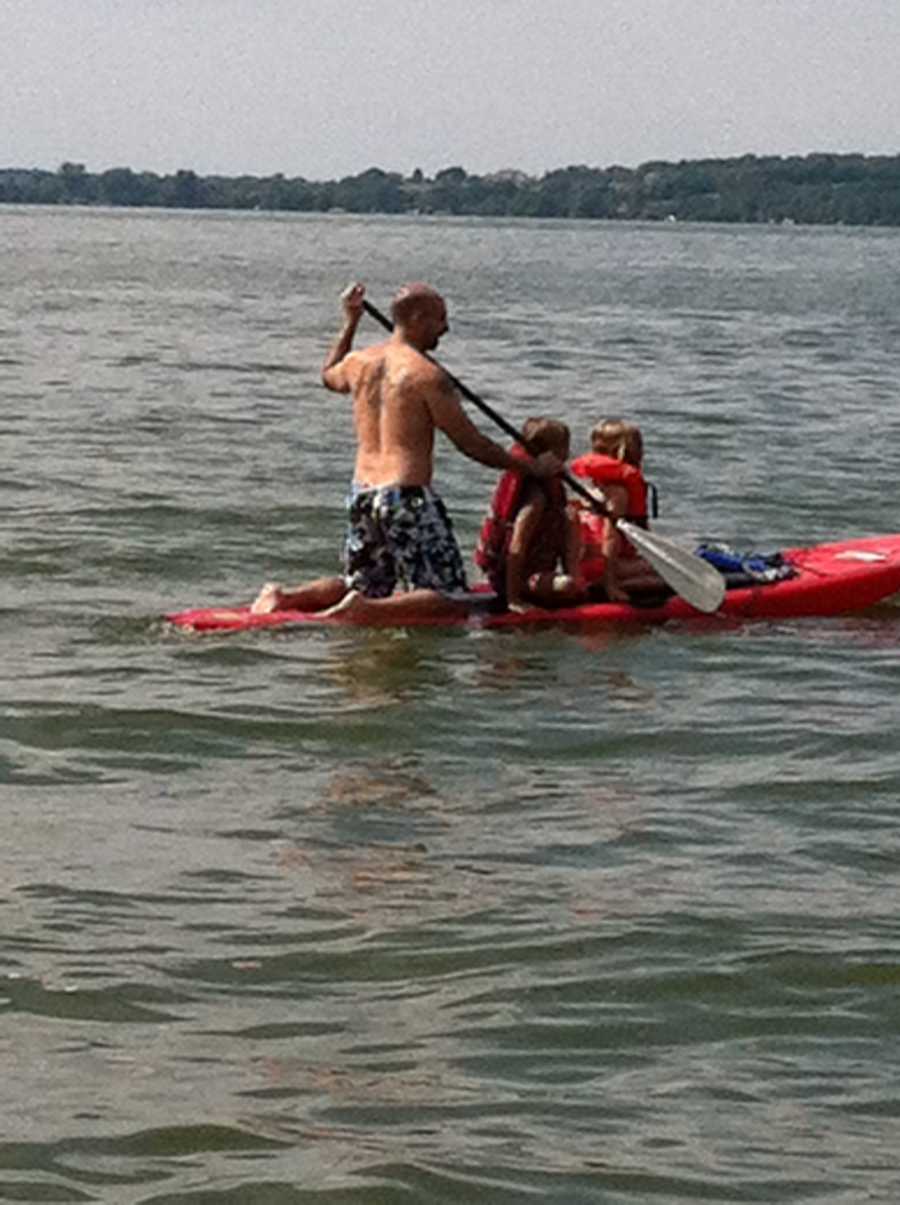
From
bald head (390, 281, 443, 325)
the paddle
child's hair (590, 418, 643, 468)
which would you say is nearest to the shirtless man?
bald head (390, 281, 443, 325)

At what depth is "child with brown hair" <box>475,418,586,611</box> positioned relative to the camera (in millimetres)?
11727

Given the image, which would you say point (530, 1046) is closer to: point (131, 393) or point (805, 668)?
point (805, 668)

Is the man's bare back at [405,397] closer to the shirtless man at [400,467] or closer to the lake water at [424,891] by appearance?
the shirtless man at [400,467]

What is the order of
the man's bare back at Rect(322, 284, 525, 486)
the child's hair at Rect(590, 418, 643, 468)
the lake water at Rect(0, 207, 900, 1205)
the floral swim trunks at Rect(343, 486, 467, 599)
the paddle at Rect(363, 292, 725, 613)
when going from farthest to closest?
the child's hair at Rect(590, 418, 643, 468)
the paddle at Rect(363, 292, 725, 613)
the floral swim trunks at Rect(343, 486, 467, 599)
the man's bare back at Rect(322, 284, 525, 486)
the lake water at Rect(0, 207, 900, 1205)

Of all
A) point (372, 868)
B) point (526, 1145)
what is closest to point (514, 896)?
point (372, 868)

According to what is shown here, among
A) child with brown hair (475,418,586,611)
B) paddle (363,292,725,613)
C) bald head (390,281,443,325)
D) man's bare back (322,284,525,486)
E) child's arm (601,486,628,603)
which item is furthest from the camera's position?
child's arm (601,486,628,603)

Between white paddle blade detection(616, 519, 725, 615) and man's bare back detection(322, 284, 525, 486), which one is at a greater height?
man's bare back detection(322, 284, 525, 486)

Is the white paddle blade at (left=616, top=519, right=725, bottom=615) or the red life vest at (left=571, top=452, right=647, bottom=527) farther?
the red life vest at (left=571, top=452, right=647, bottom=527)

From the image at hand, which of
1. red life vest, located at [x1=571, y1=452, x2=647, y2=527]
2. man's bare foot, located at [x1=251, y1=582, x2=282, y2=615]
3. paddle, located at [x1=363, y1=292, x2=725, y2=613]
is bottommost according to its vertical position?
man's bare foot, located at [x1=251, y1=582, x2=282, y2=615]

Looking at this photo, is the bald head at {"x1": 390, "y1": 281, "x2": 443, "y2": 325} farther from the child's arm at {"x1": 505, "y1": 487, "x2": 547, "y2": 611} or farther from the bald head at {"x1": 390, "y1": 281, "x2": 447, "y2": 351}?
the child's arm at {"x1": 505, "y1": 487, "x2": 547, "y2": 611}

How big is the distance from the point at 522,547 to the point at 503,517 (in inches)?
7.2

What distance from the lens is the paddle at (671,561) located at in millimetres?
11836

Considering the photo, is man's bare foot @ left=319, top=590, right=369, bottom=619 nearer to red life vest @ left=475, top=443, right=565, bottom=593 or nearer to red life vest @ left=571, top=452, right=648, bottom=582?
red life vest @ left=475, top=443, right=565, bottom=593

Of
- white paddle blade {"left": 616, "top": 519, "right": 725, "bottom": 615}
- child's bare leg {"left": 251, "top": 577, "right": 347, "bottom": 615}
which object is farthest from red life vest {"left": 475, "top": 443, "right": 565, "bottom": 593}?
child's bare leg {"left": 251, "top": 577, "right": 347, "bottom": 615}
